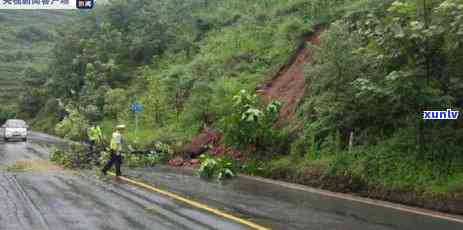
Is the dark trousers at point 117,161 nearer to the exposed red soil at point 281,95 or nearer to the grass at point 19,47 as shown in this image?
the exposed red soil at point 281,95

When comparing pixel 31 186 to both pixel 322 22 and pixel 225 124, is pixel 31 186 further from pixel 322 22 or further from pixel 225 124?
pixel 322 22

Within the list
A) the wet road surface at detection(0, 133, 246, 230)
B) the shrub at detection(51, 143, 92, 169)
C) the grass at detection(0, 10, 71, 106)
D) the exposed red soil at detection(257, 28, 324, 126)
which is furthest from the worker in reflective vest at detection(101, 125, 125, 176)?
the grass at detection(0, 10, 71, 106)

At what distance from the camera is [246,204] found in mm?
A: 13797

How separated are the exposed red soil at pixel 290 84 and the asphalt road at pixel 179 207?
19.0 ft

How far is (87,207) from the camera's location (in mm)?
13133

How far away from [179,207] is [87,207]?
1917 mm

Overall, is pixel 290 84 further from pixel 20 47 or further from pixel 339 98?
pixel 20 47

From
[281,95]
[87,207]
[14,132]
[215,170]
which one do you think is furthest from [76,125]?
[87,207]

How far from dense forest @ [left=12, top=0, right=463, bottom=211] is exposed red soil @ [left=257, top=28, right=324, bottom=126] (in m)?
0.32

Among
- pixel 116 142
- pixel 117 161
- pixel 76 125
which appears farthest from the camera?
pixel 76 125

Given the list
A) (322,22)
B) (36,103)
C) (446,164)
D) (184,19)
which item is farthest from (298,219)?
(36,103)

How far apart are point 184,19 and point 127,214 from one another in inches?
1888

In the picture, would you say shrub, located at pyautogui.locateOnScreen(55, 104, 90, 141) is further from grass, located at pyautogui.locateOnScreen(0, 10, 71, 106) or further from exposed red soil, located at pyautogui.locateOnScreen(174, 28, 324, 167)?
grass, located at pyautogui.locateOnScreen(0, 10, 71, 106)

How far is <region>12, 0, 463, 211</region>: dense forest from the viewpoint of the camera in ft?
49.9
